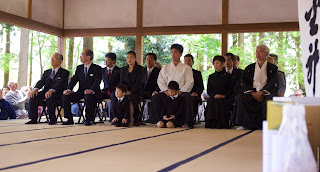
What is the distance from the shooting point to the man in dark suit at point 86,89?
19.4ft

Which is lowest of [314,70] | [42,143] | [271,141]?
[42,143]

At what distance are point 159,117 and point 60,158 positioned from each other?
3.40 meters

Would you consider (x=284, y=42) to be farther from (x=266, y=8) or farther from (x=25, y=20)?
(x=25, y=20)

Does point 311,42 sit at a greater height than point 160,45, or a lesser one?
lesser

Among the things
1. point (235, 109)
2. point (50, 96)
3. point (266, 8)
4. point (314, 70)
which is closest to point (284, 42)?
point (266, 8)

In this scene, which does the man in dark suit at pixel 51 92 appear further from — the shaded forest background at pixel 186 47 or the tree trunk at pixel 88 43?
the tree trunk at pixel 88 43

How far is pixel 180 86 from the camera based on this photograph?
5.85m

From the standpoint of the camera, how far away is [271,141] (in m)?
1.47

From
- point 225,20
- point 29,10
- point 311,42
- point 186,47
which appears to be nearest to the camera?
point 311,42

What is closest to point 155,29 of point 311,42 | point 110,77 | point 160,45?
point 110,77

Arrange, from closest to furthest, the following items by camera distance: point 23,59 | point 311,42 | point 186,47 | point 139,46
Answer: point 311,42 < point 139,46 < point 23,59 < point 186,47

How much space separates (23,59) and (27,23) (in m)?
3.70

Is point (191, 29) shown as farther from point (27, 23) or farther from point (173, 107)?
point (173, 107)

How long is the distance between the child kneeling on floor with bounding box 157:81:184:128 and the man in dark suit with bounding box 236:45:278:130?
2.60ft
